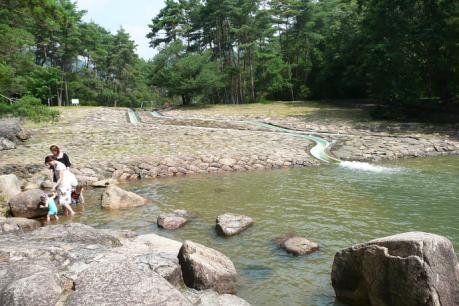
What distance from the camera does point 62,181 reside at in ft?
35.1

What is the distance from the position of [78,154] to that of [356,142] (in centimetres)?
1476

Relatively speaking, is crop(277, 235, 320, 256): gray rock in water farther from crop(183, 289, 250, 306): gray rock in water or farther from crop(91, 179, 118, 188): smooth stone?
crop(91, 179, 118, 188): smooth stone

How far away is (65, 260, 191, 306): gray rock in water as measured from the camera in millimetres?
4277

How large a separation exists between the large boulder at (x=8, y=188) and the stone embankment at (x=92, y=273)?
5387 millimetres

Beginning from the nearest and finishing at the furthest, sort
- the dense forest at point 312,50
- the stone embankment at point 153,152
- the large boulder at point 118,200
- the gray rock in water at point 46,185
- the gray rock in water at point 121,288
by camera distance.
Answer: the gray rock in water at point 121,288, the large boulder at point 118,200, the gray rock in water at point 46,185, the stone embankment at point 153,152, the dense forest at point 312,50

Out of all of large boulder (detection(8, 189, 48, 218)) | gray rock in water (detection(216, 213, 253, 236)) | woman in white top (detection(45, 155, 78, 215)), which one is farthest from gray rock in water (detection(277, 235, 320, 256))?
large boulder (detection(8, 189, 48, 218))

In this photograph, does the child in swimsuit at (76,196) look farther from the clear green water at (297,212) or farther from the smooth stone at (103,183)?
A: the smooth stone at (103,183)

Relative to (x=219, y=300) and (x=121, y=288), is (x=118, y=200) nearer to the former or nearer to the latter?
(x=219, y=300)

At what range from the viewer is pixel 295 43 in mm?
53969

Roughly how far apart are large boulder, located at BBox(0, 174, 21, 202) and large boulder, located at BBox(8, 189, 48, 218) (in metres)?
0.92

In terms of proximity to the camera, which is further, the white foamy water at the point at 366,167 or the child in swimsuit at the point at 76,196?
the white foamy water at the point at 366,167

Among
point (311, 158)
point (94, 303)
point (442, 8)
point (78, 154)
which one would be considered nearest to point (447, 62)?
point (442, 8)

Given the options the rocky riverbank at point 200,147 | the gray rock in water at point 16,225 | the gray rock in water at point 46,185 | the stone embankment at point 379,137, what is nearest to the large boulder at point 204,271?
the gray rock in water at point 16,225

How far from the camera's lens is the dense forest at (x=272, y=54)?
29.5m
